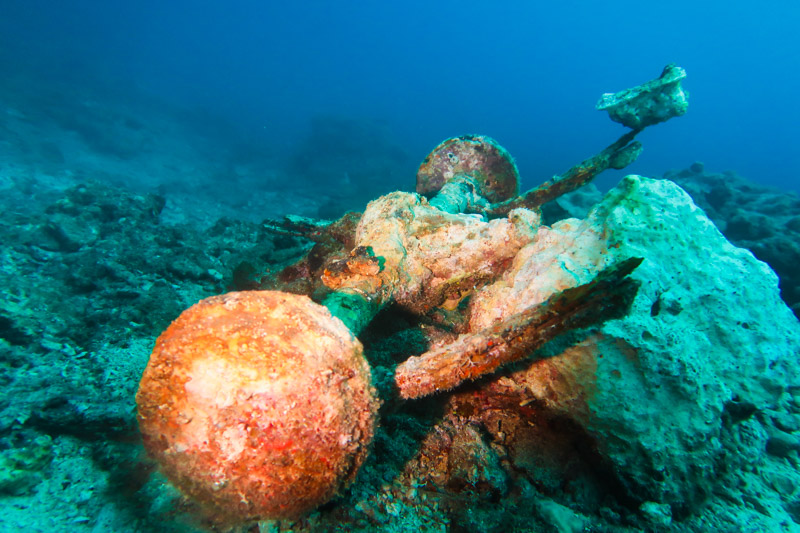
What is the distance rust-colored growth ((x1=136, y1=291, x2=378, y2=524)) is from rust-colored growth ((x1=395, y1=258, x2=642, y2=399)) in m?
0.54

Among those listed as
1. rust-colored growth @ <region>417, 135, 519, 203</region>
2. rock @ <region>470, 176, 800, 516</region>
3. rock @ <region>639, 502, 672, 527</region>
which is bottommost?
rock @ <region>639, 502, 672, 527</region>

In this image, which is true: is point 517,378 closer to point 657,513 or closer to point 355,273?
point 657,513

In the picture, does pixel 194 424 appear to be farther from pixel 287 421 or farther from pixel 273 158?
pixel 273 158

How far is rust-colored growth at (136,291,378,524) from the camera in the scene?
145 cm

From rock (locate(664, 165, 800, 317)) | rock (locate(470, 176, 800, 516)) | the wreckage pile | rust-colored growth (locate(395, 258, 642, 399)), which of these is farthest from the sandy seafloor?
rust-colored growth (locate(395, 258, 642, 399))

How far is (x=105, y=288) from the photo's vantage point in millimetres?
4203

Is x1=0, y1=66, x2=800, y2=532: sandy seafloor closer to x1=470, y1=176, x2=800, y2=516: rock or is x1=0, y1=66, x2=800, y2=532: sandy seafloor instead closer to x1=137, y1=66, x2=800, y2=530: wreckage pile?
x1=137, y1=66, x2=800, y2=530: wreckage pile

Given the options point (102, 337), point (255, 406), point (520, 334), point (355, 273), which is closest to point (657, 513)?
point (520, 334)

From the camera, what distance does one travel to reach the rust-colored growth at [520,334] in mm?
1578

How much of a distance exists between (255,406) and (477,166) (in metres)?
6.14

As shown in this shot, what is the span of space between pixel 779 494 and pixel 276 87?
7957cm

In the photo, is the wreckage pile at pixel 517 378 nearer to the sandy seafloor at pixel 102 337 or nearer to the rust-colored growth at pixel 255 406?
the rust-colored growth at pixel 255 406

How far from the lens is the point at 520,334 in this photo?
181 centimetres

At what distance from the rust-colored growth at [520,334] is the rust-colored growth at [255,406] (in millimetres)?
543
